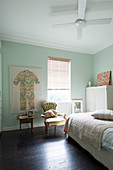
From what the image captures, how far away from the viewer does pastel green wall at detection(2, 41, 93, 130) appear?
3764 mm

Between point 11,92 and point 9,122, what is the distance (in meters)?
0.98

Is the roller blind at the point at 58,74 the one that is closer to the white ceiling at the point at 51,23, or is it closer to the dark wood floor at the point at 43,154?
the white ceiling at the point at 51,23

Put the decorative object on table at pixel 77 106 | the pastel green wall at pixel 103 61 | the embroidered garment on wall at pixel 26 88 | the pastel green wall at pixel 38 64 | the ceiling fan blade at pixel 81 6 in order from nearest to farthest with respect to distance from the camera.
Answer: the ceiling fan blade at pixel 81 6 → the pastel green wall at pixel 38 64 → the embroidered garment on wall at pixel 26 88 → the pastel green wall at pixel 103 61 → the decorative object on table at pixel 77 106

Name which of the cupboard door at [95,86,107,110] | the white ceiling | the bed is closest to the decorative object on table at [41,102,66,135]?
the bed

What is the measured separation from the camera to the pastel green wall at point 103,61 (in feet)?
13.8

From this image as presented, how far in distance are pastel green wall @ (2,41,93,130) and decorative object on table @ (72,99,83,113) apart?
0.56ft

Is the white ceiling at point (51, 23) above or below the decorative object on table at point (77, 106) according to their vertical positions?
above

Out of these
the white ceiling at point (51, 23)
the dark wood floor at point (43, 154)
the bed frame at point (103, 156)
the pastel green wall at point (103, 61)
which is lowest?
the dark wood floor at point (43, 154)

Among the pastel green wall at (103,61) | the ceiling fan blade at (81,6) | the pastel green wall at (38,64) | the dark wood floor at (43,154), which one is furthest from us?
the pastel green wall at (103,61)

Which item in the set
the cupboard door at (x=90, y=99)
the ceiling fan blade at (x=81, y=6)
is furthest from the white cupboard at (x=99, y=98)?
the ceiling fan blade at (x=81, y=6)

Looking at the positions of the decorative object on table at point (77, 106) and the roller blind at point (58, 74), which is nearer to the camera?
the roller blind at point (58, 74)

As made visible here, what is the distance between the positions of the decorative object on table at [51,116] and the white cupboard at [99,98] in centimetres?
138

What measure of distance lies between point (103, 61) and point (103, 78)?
0.68 metres

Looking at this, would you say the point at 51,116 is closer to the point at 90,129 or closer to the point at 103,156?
the point at 90,129
